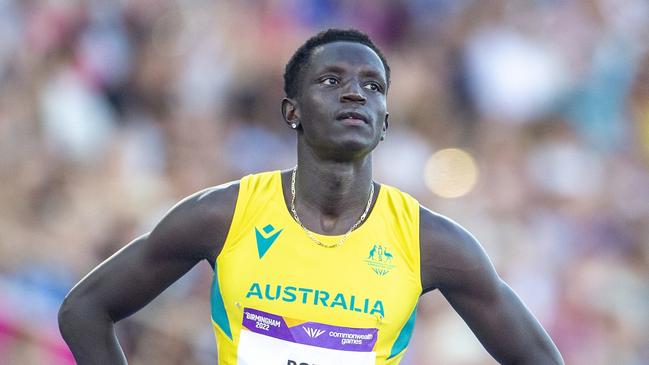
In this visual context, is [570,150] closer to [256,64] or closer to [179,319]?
[256,64]

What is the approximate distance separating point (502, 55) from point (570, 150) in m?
1.06

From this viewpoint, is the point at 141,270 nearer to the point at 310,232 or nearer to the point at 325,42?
the point at 310,232

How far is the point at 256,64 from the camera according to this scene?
1090 cm

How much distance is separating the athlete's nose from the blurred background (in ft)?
13.2

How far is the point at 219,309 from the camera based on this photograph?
4.82 metres

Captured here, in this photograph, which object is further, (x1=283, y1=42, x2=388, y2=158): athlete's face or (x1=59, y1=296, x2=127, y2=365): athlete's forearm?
(x1=59, y1=296, x2=127, y2=365): athlete's forearm

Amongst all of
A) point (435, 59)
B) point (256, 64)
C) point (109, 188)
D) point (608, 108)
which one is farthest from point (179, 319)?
point (608, 108)

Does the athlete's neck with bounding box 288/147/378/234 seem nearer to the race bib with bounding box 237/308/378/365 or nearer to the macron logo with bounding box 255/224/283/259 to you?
the macron logo with bounding box 255/224/283/259

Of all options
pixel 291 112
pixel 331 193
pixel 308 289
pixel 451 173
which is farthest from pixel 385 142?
pixel 308 289

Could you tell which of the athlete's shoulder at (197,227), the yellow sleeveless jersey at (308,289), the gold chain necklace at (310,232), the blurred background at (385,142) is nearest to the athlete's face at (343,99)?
the gold chain necklace at (310,232)

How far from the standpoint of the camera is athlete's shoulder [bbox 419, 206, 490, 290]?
4.79 meters

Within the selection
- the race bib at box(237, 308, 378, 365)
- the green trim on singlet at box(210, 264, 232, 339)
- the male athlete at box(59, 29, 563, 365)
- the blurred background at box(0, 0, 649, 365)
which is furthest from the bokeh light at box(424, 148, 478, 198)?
the race bib at box(237, 308, 378, 365)

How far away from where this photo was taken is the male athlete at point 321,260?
183 inches

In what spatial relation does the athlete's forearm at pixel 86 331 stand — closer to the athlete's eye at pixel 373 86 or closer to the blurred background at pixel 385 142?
the athlete's eye at pixel 373 86
